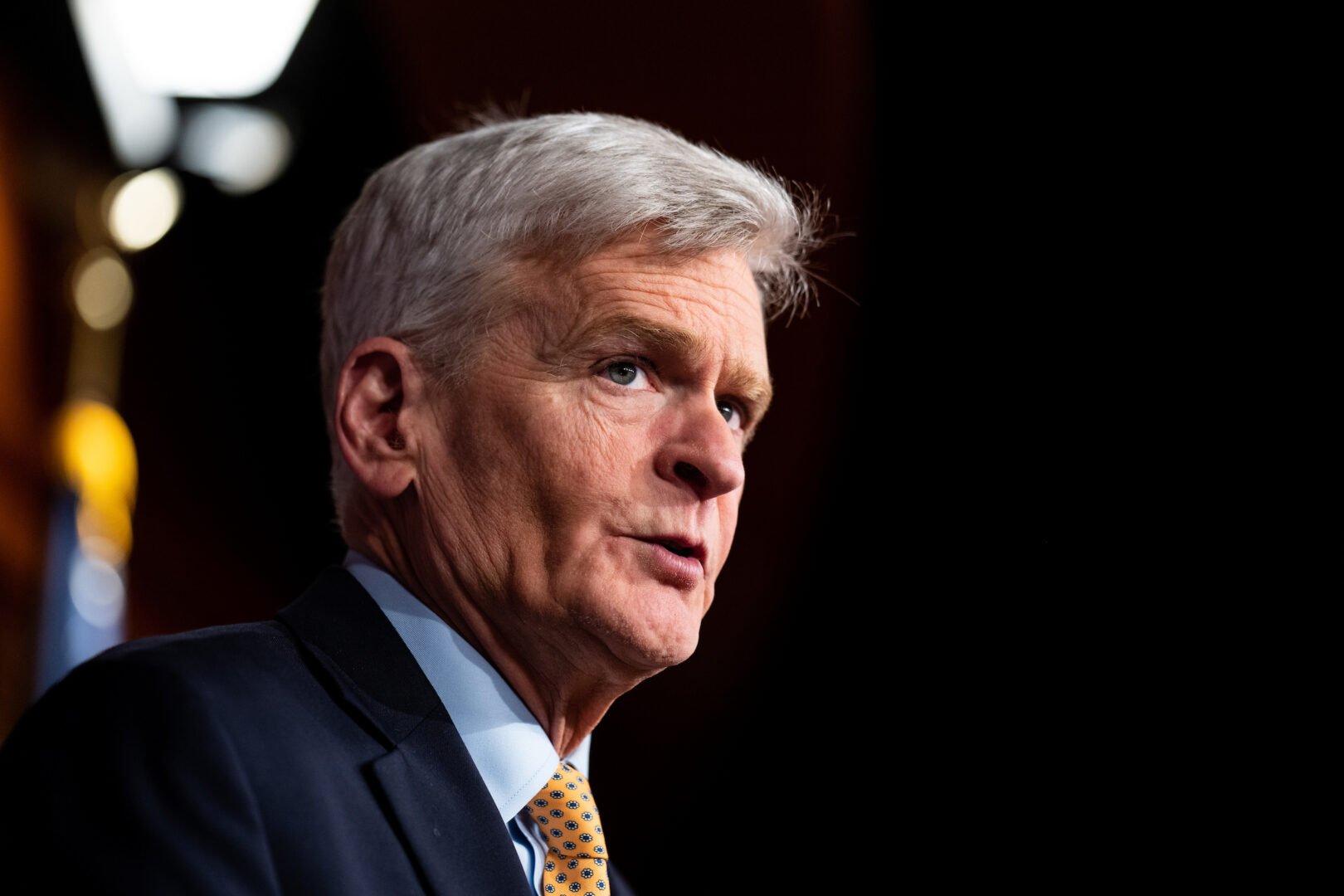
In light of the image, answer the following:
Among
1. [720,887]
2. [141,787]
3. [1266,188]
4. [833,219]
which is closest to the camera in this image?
[141,787]

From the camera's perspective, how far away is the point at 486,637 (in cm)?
137

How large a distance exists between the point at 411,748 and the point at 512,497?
11.8 inches

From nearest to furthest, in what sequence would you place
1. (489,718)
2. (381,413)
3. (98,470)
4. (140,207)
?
(489,718) → (381,413) → (98,470) → (140,207)

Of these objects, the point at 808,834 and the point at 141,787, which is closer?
the point at 141,787

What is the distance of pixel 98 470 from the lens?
461 centimetres

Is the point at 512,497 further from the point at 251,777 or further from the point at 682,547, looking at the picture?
the point at 251,777

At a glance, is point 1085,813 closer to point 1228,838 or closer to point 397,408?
point 1228,838

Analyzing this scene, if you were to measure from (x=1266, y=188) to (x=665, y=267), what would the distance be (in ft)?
2.58

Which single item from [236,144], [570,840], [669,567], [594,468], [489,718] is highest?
[236,144]

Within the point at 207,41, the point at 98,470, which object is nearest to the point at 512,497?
the point at 207,41

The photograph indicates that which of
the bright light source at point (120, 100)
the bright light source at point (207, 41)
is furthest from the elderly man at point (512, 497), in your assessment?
the bright light source at point (120, 100)

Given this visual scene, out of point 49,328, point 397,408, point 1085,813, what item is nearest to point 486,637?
point 397,408

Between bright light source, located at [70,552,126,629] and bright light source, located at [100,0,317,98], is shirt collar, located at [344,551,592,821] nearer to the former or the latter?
bright light source, located at [100,0,317,98]

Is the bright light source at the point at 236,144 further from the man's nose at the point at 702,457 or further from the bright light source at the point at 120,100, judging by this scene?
the man's nose at the point at 702,457
